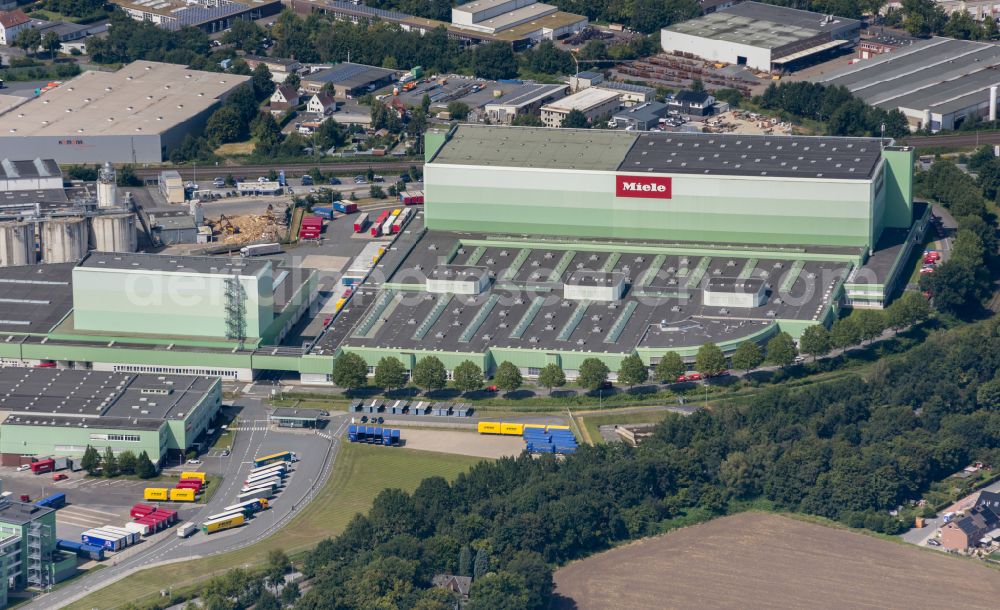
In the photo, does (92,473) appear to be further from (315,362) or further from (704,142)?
(704,142)

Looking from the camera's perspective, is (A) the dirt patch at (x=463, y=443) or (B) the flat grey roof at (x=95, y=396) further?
(B) the flat grey roof at (x=95, y=396)

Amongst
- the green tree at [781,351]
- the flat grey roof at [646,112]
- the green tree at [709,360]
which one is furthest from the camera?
the flat grey roof at [646,112]

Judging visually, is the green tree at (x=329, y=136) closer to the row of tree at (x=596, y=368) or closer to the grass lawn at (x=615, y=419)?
the row of tree at (x=596, y=368)

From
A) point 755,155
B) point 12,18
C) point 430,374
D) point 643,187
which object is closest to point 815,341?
point 643,187

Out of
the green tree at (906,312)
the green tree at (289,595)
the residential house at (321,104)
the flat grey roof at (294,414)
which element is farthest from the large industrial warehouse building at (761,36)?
the green tree at (289,595)

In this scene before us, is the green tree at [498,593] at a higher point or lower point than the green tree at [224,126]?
higher

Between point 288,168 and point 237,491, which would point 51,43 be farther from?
point 237,491

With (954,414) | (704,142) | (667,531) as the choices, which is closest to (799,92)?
(704,142)
